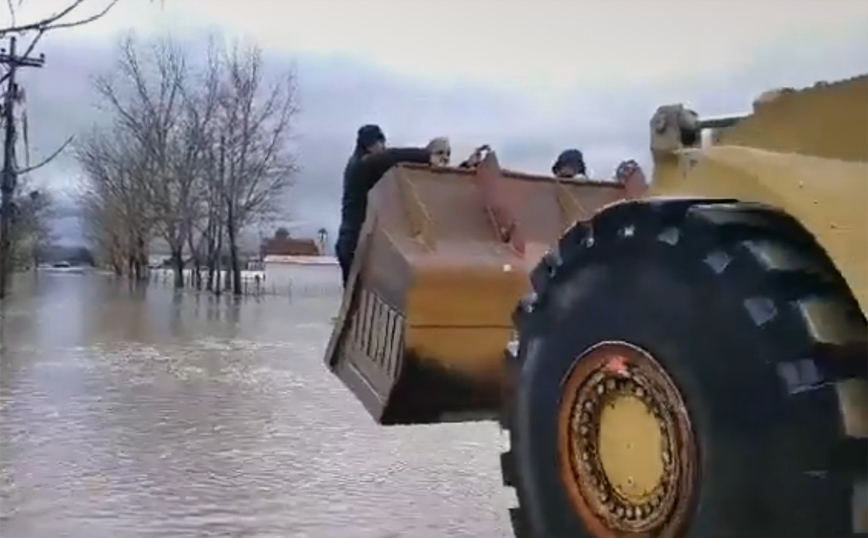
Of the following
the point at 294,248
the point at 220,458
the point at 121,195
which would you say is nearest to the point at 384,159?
the point at 220,458

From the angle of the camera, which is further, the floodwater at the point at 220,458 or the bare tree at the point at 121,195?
the bare tree at the point at 121,195

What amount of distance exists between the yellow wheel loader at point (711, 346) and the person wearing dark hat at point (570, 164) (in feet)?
10.1

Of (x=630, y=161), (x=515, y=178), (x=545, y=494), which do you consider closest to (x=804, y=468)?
(x=545, y=494)

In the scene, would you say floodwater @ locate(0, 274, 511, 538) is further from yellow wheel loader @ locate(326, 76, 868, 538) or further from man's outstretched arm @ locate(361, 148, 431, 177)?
yellow wheel loader @ locate(326, 76, 868, 538)

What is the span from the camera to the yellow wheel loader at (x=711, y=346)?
2.08 metres

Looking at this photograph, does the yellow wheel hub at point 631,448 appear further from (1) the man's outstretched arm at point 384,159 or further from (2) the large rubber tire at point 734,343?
(1) the man's outstretched arm at point 384,159

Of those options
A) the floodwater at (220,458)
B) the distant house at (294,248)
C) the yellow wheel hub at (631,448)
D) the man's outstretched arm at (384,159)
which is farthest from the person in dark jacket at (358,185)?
the distant house at (294,248)

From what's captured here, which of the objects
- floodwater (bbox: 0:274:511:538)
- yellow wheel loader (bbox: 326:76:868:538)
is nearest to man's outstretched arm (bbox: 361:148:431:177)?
floodwater (bbox: 0:274:511:538)

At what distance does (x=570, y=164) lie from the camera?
6.30 m

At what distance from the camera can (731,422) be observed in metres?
2.20

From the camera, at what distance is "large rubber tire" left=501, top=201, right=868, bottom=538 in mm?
2049

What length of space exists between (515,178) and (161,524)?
2.26 metres

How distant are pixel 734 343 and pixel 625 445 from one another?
14.5 inches

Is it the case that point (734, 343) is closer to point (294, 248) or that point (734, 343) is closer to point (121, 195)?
point (121, 195)
